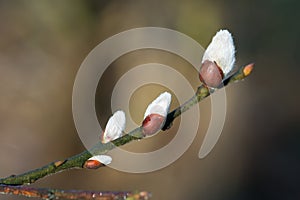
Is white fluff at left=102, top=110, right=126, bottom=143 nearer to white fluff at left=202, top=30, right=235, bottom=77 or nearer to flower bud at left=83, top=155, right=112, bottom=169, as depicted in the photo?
flower bud at left=83, top=155, right=112, bottom=169

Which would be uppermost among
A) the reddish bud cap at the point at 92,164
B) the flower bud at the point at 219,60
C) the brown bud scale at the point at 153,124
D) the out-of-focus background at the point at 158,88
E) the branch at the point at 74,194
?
the out-of-focus background at the point at 158,88

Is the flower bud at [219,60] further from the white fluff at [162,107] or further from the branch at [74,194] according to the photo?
the branch at [74,194]

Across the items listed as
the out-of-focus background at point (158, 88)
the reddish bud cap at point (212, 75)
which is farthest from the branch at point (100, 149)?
the out-of-focus background at point (158, 88)

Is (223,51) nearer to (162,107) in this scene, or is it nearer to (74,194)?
(162,107)

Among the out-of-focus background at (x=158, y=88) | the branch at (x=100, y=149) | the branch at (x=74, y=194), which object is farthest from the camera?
the out-of-focus background at (x=158, y=88)

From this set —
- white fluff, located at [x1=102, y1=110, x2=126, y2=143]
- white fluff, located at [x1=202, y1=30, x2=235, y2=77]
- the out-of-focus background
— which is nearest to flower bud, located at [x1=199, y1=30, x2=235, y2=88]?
white fluff, located at [x1=202, y1=30, x2=235, y2=77]

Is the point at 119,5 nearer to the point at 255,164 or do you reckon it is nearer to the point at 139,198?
the point at 255,164

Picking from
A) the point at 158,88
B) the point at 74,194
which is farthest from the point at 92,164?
the point at 158,88
